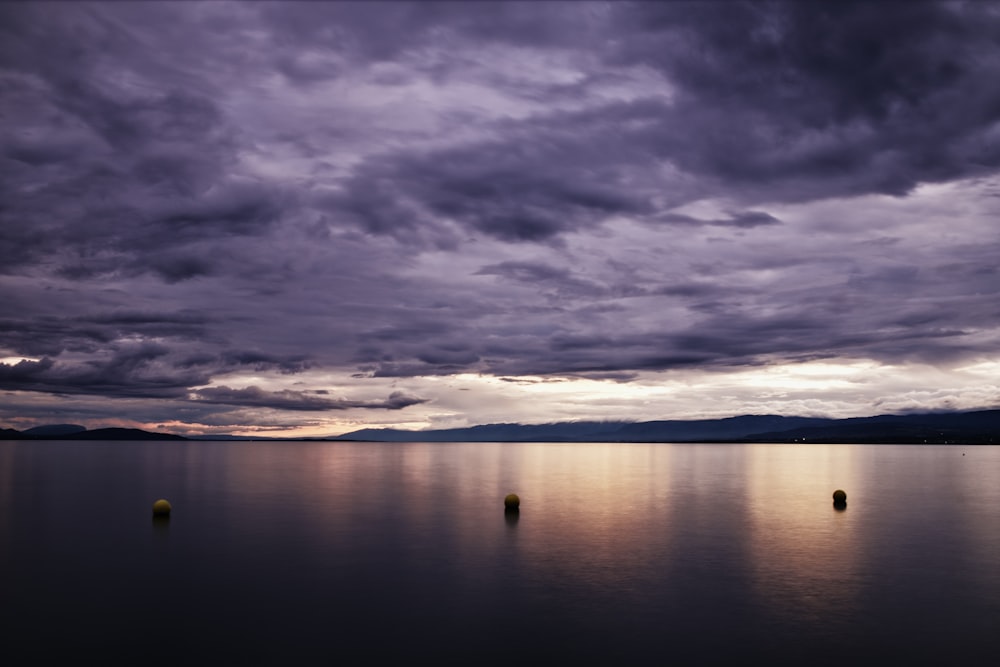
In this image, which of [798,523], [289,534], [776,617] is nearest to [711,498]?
[798,523]

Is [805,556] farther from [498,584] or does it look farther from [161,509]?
[161,509]

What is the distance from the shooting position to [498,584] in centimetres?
2906

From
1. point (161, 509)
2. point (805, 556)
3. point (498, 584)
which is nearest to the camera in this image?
point (498, 584)

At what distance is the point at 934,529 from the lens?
151ft

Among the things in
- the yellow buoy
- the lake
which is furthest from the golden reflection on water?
the yellow buoy

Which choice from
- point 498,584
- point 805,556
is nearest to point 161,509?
point 498,584

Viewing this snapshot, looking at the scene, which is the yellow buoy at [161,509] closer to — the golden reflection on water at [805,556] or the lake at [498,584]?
the lake at [498,584]

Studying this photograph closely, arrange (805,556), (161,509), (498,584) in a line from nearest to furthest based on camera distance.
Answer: (498,584) → (805,556) → (161,509)

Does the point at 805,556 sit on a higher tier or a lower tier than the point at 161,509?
lower

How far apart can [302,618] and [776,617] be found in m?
14.9

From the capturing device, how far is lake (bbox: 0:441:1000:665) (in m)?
20.8

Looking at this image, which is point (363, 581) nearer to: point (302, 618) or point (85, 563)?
point (302, 618)

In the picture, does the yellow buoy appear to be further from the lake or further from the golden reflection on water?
the golden reflection on water

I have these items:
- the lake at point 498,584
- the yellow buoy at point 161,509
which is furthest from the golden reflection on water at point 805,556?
the yellow buoy at point 161,509
